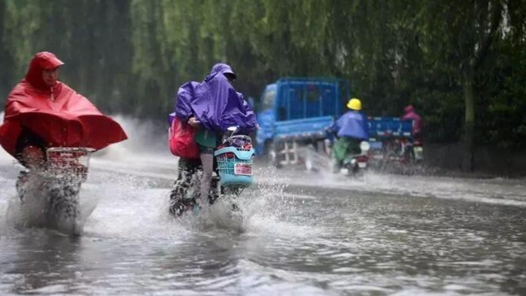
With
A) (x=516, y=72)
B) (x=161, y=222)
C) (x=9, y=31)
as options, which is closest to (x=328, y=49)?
(x=516, y=72)

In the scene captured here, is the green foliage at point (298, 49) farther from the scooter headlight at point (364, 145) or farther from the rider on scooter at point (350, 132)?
the scooter headlight at point (364, 145)

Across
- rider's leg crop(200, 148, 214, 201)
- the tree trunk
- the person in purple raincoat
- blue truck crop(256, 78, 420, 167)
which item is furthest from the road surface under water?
blue truck crop(256, 78, 420, 167)

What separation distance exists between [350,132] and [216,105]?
11237 millimetres

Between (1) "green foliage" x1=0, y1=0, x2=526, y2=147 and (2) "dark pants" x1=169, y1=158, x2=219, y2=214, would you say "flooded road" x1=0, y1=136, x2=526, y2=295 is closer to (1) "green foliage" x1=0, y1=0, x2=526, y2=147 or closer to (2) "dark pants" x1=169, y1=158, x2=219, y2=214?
(2) "dark pants" x1=169, y1=158, x2=219, y2=214

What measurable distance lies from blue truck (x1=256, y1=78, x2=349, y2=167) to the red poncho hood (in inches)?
673

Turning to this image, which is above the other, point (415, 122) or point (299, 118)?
point (299, 118)

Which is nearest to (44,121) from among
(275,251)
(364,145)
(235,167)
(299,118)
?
(235,167)

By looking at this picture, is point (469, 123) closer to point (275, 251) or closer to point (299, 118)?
point (299, 118)

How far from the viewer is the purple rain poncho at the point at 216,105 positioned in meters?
9.55

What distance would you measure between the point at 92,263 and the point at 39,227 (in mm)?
2116

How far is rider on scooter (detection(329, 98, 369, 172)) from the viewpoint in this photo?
2070 centimetres

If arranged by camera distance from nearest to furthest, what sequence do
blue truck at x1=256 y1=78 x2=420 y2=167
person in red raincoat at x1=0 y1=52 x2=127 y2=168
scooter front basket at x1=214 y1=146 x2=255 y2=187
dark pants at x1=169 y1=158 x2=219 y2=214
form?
person in red raincoat at x1=0 y1=52 x2=127 y2=168, scooter front basket at x1=214 y1=146 x2=255 y2=187, dark pants at x1=169 y1=158 x2=219 y2=214, blue truck at x1=256 y1=78 x2=420 y2=167

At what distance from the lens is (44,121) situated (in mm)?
8945

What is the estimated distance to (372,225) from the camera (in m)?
10.7
